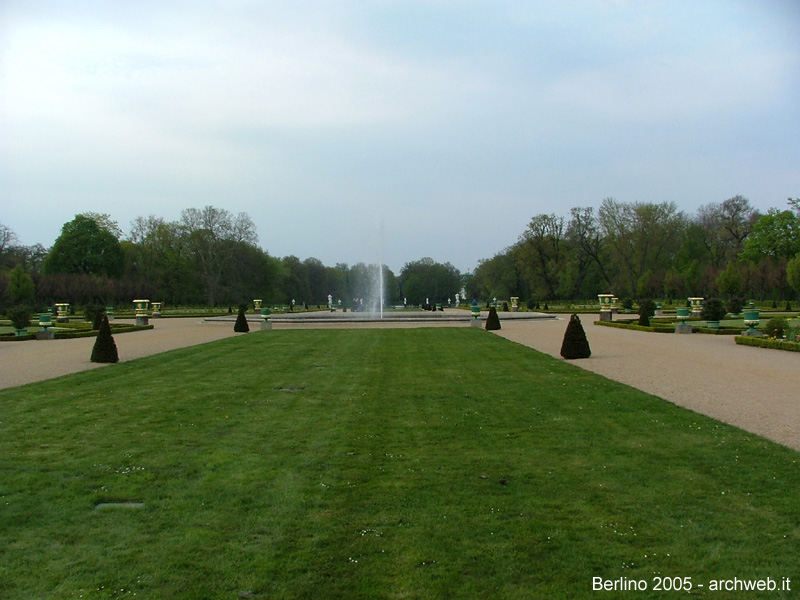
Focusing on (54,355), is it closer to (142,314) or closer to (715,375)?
(715,375)

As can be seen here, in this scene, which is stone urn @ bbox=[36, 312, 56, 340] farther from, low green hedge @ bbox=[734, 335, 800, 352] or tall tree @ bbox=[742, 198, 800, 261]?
tall tree @ bbox=[742, 198, 800, 261]

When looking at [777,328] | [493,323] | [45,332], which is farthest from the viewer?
[493,323]

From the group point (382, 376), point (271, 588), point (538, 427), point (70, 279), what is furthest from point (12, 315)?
point (70, 279)

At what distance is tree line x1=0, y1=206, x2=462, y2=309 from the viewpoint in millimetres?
56156

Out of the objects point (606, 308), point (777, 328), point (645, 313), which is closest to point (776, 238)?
point (606, 308)

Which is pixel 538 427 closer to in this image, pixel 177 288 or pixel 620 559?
pixel 620 559

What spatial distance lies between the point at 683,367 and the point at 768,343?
6338mm

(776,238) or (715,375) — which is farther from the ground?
(776,238)

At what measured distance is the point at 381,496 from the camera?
16.3 feet

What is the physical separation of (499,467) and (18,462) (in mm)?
4541

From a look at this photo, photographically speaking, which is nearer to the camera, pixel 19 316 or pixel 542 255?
pixel 19 316

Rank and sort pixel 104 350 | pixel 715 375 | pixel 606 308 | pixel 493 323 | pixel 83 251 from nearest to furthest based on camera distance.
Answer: pixel 715 375, pixel 104 350, pixel 493 323, pixel 606 308, pixel 83 251

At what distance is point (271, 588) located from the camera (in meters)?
3.49

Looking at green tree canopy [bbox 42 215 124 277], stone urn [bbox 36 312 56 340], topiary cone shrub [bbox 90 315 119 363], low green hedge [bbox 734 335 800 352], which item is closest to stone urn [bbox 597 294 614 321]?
low green hedge [bbox 734 335 800 352]
